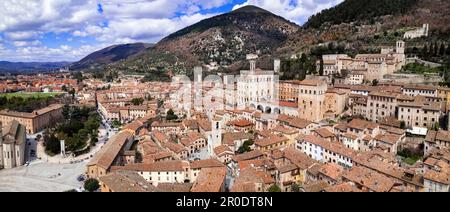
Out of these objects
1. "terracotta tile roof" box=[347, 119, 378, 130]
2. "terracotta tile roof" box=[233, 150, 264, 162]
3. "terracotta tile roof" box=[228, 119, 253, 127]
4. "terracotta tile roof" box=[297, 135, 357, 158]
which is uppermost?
"terracotta tile roof" box=[347, 119, 378, 130]

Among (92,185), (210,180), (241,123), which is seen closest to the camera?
(210,180)

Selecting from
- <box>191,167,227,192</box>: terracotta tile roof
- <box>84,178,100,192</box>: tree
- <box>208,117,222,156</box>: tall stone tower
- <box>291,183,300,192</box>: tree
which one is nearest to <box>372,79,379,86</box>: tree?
<box>208,117,222,156</box>: tall stone tower

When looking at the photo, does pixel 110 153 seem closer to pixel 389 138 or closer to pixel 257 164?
pixel 257 164

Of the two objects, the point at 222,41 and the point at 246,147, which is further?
the point at 222,41

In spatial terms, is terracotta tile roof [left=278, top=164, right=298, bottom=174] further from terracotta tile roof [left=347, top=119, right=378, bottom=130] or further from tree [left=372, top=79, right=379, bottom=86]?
tree [left=372, top=79, right=379, bottom=86]

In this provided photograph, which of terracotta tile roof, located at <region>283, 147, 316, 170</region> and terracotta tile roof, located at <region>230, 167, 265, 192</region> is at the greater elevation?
terracotta tile roof, located at <region>283, 147, 316, 170</region>

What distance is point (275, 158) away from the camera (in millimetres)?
15383

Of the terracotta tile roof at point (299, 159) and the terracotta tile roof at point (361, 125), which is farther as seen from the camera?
the terracotta tile roof at point (361, 125)

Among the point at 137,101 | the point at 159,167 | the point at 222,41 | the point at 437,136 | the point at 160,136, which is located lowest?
the point at 159,167

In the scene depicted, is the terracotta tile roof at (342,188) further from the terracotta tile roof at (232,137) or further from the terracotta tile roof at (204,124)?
the terracotta tile roof at (204,124)

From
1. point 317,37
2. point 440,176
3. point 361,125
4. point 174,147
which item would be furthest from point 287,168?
point 317,37

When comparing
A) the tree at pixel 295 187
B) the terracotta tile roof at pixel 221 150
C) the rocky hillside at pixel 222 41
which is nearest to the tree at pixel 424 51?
the terracotta tile roof at pixel 221 150

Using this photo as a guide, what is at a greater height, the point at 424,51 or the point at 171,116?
the point at 424,51
